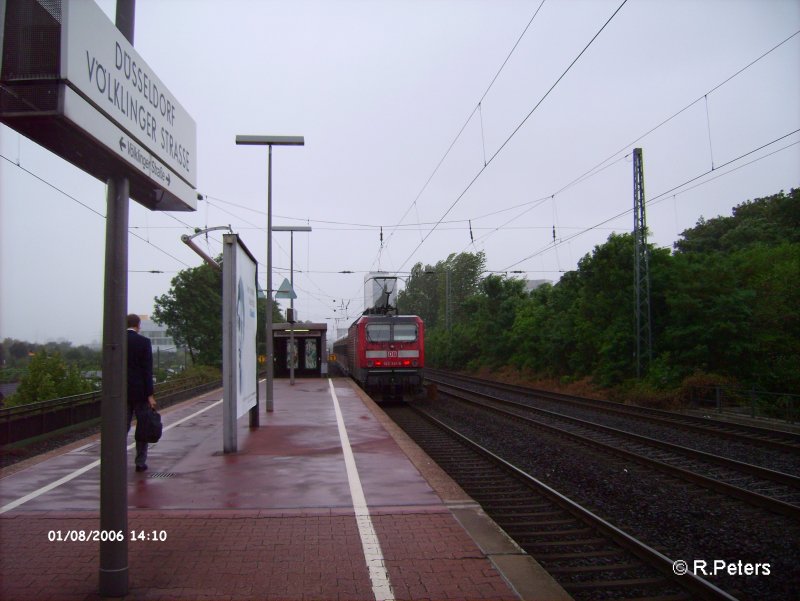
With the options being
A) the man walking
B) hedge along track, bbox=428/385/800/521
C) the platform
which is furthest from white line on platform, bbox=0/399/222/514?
hedge along track, bbox=428/385/800/521

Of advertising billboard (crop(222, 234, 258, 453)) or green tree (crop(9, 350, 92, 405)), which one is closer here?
advertising billboard (crop(222, 234, 258, 453))

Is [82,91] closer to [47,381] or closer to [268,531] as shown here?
[268,531]

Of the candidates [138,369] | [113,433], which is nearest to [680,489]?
[138,369]

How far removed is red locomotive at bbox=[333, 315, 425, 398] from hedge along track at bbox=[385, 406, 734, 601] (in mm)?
10573

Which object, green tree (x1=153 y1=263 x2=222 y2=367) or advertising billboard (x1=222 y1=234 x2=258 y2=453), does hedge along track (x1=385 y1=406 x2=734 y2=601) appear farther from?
green tree (x1=153 y1=263 x2=222 y2=367)

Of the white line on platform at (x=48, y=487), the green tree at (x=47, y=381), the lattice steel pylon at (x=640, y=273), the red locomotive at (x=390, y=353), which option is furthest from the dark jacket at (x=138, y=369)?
the lattice steel pylon at (x=640, y=273)

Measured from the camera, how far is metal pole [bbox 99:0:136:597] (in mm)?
3734

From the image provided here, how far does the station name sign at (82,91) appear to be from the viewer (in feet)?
10.5

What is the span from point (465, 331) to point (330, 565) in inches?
1692

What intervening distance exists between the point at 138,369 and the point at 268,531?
272 cm

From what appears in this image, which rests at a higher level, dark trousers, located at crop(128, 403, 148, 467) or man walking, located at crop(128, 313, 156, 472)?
man walking, located at crop(128, 313, 156, 472)

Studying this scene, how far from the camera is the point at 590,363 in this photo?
27.4m

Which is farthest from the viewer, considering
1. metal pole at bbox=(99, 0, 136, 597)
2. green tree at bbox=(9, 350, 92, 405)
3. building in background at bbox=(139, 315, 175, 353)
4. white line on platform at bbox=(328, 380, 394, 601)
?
building in background at bbox=(139, 315, 175, 353)

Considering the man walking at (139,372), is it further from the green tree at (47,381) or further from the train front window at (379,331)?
the train front window at (379,331)
